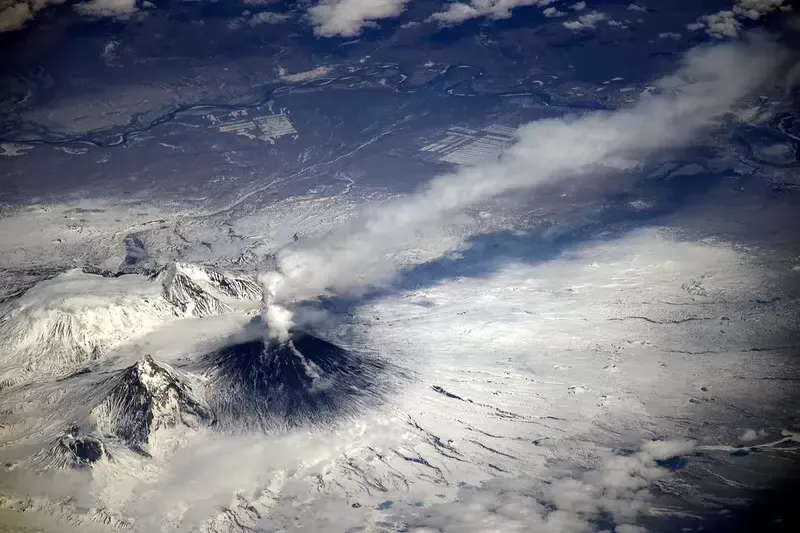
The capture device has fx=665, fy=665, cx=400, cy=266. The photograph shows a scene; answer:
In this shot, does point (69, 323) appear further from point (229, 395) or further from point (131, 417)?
point (229, 395)

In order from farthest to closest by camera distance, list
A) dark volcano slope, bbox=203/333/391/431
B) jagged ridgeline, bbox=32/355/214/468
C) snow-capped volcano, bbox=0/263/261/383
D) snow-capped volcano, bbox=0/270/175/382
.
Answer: snow-capped volcano, bbox=0/263/261/383, snow-capped volcano, bbox=0/270/175/382, dark volcano slope, bbox=203/333/391/431, jagged ridgeline, bbox=32/355/214/468

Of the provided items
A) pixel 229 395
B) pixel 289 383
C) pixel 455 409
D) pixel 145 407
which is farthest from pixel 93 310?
pixel 455 409

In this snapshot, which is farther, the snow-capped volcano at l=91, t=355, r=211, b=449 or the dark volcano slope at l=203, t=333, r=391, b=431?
the dark volcano slope at l=203, t=333, r=391, b=431

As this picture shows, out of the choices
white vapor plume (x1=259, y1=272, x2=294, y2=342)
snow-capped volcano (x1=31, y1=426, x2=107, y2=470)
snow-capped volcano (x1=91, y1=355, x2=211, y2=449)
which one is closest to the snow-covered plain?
snow-capped volcano (x1=91, y1=355, x2=211, y2=449)

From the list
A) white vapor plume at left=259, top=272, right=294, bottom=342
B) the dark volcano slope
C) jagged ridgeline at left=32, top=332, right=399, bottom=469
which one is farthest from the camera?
white vapor plume at left=259, top=272, right=294, bottom=342

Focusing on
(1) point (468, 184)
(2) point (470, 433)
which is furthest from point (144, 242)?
(2) point (470, 433)

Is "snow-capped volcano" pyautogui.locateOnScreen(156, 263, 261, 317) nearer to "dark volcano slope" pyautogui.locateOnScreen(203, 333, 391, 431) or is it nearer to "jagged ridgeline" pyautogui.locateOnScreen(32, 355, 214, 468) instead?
"dark volcano slope" pyautogui.locateOnScreen(203, 333, 391, 431)
